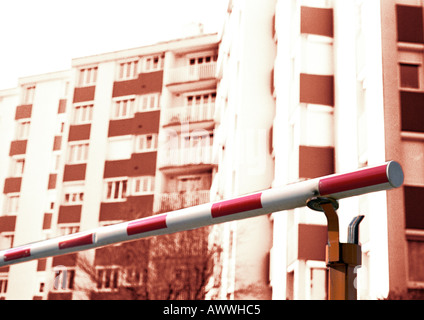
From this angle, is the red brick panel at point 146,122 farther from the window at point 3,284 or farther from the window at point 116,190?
the window at point 3,284

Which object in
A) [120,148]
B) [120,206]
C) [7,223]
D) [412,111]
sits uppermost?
[120,148]

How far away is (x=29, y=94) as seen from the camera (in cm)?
4572

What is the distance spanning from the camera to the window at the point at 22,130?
45.5 metres

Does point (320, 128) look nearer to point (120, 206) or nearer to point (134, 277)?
point (134, 277)

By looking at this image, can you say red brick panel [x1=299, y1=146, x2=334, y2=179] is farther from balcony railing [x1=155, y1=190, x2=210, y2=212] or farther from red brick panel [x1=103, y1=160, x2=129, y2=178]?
red brick panel [x1=103, y1=160, x2=129, y2=178]

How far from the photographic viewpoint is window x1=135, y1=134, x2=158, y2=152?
3650cm

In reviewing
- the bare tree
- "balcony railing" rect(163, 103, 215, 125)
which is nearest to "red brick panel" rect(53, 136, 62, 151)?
"balcony railing" rect(163, 103, 215, 125)

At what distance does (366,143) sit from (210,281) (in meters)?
12.2

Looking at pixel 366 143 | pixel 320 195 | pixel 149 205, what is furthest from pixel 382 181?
pixel 149 205

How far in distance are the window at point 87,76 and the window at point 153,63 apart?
398 cm

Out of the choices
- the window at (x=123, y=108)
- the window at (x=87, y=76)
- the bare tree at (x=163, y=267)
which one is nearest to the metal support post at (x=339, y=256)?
the bare tree at (x=163, y=267)

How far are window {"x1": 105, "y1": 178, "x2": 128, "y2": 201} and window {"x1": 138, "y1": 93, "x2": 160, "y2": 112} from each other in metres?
4.63

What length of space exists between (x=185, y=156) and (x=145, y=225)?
106ft

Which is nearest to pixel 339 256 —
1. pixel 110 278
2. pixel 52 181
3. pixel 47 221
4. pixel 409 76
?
pixel 409 76
